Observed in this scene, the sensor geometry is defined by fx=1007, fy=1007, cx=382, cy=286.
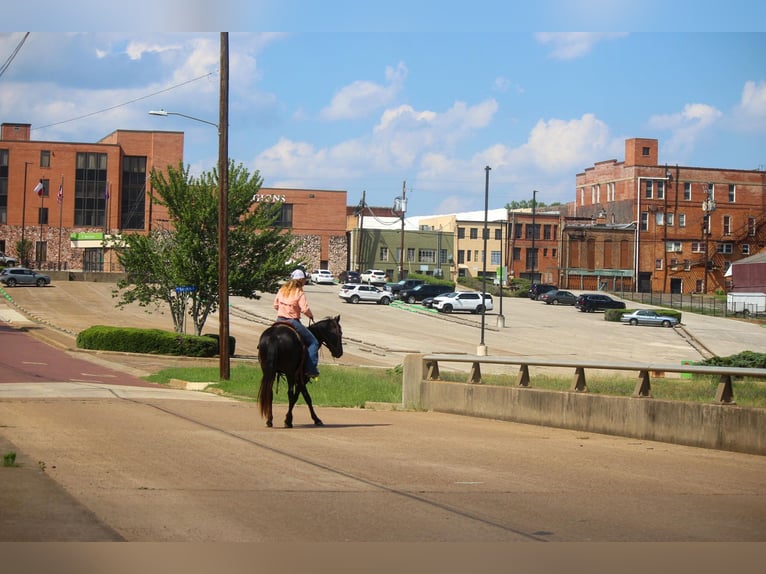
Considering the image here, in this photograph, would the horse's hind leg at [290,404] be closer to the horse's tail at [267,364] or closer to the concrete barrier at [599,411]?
the horse's tail at [267,364]

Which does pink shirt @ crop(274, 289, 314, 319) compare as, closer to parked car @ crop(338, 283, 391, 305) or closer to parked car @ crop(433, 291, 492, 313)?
parked car @ crop(433, 291, 492, 313)

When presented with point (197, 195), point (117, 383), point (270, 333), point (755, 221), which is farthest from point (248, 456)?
point (755, 221)

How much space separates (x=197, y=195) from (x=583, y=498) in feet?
136

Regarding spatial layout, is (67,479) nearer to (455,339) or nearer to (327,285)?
(455,339)

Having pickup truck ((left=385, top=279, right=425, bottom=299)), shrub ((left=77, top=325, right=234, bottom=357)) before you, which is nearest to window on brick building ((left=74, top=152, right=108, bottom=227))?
pickup truck ((left=385, top=279, right=425, bottom=299))

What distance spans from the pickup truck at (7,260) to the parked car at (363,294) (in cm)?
3661

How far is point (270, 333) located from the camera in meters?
15.4

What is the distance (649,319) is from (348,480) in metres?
74.5

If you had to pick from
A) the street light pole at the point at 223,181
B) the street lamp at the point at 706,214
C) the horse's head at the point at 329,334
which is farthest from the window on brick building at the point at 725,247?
the horse's head at the point at 329,334

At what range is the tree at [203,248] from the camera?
48156mm

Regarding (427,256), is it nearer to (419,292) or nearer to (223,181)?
(419,292)

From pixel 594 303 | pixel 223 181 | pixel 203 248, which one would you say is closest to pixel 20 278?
pixel 203 248

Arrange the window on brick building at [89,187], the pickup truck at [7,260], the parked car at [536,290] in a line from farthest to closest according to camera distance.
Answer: the window on brick building at [89,187]
the parked car at [536,290]
the pickup truck at [7,260]

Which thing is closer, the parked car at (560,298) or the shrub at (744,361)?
the shrub at (744,361)
